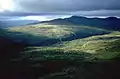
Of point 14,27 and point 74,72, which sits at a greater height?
point 14,27

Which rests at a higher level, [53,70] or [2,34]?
[2,34]

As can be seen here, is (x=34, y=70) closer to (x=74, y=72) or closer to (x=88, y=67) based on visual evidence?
(x=74, y=72)

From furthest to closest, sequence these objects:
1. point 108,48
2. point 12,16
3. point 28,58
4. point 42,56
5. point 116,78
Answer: point 108,48 → point 12,16 → point 42,56 → point 28,58 → point 116,78

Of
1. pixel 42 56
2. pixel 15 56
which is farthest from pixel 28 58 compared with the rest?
pixel 42 56

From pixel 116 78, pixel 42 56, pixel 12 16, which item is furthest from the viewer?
pixel 12 16

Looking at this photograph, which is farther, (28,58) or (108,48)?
(108,48)

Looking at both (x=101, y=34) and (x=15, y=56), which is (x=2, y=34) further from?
(x=101, y=34)

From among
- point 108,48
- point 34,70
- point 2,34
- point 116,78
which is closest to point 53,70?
point 34,70

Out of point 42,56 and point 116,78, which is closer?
point 116,78

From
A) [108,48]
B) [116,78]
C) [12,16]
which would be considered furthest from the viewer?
[108,48]
